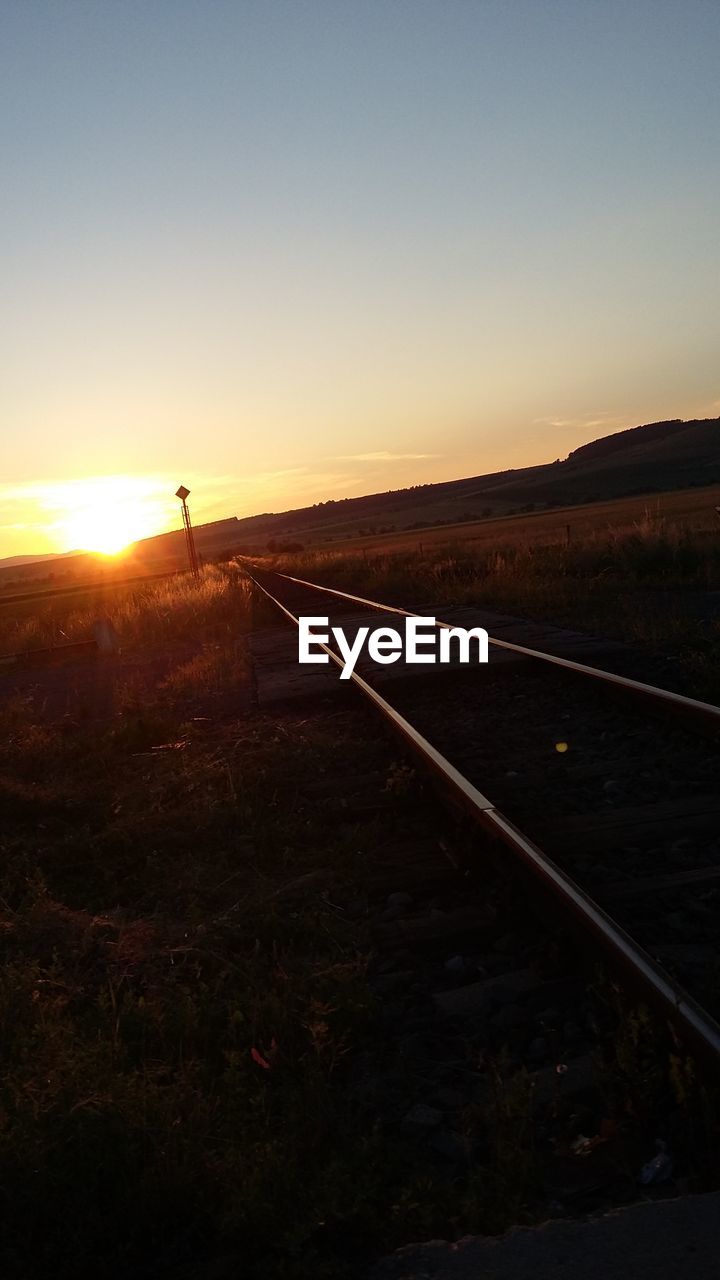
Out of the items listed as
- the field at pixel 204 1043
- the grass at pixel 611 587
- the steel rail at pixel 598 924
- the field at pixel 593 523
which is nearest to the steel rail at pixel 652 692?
the grass at pixel 611 587

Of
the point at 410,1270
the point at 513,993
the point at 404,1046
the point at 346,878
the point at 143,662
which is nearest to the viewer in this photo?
the point at 410,1270

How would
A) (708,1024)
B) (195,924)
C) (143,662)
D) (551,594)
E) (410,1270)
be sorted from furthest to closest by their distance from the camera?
(551,594) → (143,662) → (195,924) → (708,1024) → (410,1270)

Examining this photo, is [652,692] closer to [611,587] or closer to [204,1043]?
[204,1043]

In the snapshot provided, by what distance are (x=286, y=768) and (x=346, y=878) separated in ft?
7.77

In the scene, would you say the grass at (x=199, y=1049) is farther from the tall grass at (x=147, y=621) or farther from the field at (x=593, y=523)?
the field at (x=593, y=523)

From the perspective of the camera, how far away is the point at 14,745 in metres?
9.29

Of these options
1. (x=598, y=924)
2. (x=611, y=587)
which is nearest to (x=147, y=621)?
(x=611, y=587)

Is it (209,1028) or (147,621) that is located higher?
(147,621)

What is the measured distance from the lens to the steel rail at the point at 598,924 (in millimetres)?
2783

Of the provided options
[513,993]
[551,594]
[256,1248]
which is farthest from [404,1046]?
[551,594]

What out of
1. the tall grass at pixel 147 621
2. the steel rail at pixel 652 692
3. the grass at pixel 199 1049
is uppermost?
the tall grass at pixel 147 621

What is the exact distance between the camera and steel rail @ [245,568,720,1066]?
110 inches

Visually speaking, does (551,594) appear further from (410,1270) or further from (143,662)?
(410,1270)

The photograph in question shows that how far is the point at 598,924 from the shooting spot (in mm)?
3484
